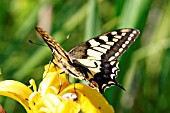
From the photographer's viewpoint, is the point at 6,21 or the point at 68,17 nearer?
the point at 68,17

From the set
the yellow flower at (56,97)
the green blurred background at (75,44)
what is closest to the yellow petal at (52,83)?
the yellow flower at (56,97)

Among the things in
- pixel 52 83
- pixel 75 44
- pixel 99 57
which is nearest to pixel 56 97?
pixel 52 83

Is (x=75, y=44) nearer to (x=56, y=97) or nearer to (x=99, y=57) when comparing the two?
(x=99, y=57)

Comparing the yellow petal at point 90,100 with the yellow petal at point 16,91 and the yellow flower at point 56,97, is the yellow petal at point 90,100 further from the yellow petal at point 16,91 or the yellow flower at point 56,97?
the yellow petal at point 16,91

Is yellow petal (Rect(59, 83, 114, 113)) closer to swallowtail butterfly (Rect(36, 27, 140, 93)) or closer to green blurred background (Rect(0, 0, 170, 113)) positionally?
swallowtail butterfly (Rect(36, 27, 140, 93))

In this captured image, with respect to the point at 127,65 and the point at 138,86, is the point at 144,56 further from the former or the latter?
the point at 127,65

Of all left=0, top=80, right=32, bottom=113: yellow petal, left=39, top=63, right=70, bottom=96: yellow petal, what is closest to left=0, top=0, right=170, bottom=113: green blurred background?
left=39, top=63, right=70, bottom=96: yellow petal

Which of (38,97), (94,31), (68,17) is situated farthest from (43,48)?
(38,97)
